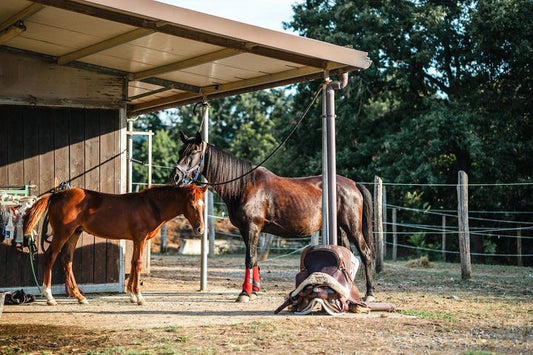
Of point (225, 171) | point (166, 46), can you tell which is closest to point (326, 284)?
point (225, 171)

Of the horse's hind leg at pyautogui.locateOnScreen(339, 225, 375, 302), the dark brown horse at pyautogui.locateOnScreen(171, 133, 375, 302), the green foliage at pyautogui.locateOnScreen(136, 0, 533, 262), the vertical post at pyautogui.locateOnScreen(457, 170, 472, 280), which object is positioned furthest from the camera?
the green foliage at pyautogui.locateOnScreen(136, 0, 533, 262)

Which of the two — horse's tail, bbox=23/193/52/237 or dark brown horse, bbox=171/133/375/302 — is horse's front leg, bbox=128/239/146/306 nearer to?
dark brown horse, bbox=171/133/375/302

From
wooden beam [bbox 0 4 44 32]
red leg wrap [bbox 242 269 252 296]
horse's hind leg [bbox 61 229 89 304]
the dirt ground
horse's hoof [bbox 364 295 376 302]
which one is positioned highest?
wooden beam [bbox 0 4 44 32]

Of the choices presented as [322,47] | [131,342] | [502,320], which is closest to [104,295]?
[131,342]

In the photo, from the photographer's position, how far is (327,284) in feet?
24.0

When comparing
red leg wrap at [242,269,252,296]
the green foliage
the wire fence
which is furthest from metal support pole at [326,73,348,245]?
the green foliage

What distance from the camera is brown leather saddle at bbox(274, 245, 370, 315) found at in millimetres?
7367

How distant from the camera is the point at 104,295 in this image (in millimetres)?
9352

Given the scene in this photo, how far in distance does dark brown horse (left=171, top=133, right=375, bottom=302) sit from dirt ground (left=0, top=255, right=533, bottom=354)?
79 centimetres

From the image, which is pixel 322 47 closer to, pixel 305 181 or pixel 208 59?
pixel 208 59

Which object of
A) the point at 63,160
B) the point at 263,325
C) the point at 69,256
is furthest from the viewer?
the point at 63,160

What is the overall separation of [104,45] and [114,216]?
6.47ft

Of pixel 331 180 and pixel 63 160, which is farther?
pixel 63 160

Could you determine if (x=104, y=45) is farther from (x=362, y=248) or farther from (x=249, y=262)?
(x=362, y=248)
